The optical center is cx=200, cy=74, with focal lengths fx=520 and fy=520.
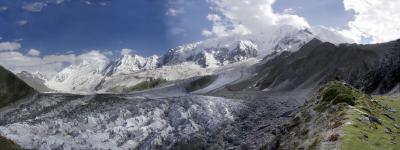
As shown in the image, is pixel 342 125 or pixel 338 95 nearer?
pixel 342 125

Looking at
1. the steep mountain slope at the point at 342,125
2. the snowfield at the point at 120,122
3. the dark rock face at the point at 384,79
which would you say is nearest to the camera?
the steep mountain slope at the point at 342,125

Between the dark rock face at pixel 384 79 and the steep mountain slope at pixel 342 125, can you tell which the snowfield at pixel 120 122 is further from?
the steep mountain slope at pixel 342 125

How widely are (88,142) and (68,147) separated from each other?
202 inches

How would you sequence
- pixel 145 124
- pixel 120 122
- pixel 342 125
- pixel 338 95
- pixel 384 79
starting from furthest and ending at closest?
pixel 120 122 < pixel 145 124 < pixel 384 79 < pixel 338 95 < pixel 342 125

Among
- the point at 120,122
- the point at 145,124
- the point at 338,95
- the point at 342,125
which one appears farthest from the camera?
the point at 120,122

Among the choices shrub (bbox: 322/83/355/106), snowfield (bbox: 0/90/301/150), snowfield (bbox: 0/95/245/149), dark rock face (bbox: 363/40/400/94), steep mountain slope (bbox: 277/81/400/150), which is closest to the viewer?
steep mountain slope (bbox: 277/81/400/150)

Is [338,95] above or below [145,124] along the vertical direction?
above

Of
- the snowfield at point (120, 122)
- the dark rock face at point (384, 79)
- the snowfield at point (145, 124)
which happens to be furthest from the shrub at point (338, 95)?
the snowfield at point (120, 122)

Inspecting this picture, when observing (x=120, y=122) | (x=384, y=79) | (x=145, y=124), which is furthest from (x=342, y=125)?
(x=120, y=122)

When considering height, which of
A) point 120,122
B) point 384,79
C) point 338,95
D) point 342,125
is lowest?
point 120,122

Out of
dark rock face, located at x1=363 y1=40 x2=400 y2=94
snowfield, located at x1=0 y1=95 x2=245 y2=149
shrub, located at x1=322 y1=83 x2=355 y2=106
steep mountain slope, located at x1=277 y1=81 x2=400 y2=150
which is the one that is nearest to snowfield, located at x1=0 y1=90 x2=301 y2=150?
snowfield, located at x1=0 y1=95 x2=245 y2=149

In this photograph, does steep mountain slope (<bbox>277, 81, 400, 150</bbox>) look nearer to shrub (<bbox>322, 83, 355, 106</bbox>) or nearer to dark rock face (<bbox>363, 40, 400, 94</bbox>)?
shrub (<bbox>322, 83, 355, 106</bbox>)

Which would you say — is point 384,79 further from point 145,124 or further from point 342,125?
point 342,125

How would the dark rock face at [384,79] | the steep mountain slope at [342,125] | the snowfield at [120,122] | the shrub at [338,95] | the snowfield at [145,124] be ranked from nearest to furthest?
the steep mountain slope at [342,125] < the shrub at [338,95] < the dark rock face at [384,79] < the snowfield at [145,124] < the snowfield at [120,122]
